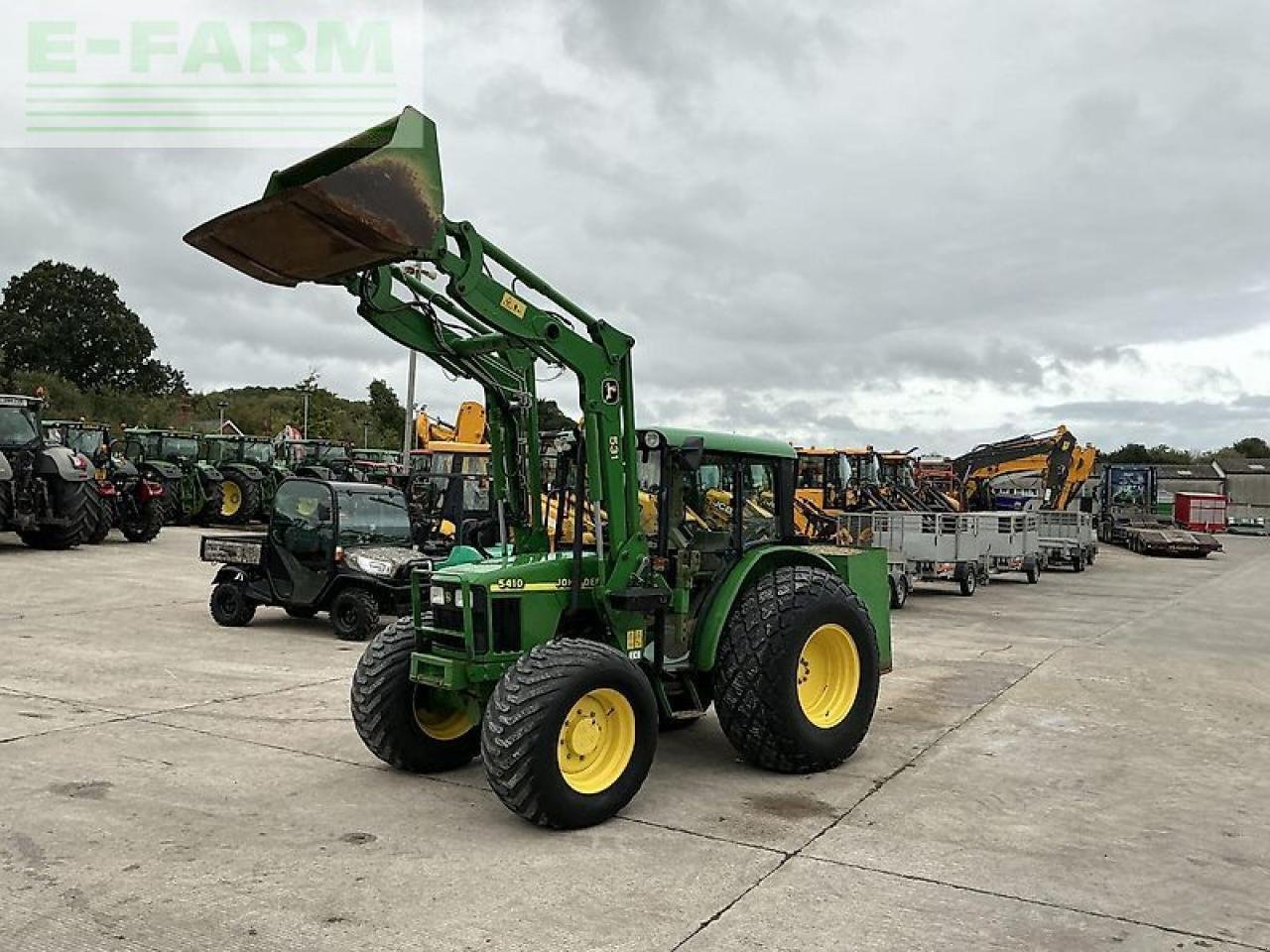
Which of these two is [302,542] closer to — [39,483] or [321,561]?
[321,561]

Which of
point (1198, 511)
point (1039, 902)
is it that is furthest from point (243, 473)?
point (1198, 511)

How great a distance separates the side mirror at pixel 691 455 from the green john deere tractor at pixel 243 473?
20958mm

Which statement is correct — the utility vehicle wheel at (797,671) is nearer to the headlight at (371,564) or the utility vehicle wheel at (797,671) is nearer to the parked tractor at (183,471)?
the headlight at (371,564)

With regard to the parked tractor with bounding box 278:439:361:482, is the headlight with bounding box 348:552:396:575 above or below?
below

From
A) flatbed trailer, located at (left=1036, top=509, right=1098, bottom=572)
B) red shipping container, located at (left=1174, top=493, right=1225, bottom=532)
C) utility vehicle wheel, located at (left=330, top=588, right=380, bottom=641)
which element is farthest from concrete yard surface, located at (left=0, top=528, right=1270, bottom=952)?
red shipping container, located at (left=1174, top=493, right=1225, bottom=532)

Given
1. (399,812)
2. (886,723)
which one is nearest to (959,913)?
(399,812)

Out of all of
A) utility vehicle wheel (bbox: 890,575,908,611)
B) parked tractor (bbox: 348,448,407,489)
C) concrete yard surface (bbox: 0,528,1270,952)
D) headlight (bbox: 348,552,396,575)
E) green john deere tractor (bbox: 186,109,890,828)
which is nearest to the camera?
concrete yard surface (bbox: 0,528,1270,952)

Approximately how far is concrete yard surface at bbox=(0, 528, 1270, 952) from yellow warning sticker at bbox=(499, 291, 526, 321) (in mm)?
2508

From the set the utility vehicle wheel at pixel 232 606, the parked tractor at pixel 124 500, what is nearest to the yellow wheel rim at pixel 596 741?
the utility vehicle wheel at pixel 232 606

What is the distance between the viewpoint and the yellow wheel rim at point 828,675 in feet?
21.2

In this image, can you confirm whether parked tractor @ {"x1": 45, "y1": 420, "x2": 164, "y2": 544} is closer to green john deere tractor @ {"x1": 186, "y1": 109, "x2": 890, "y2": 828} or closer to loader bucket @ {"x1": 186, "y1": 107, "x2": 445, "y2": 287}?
green john deere tractor @ {"x1": 186, "y1": 109, "x2": 890, "y2": 828}

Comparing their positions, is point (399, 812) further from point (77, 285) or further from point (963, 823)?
point (77, 285)

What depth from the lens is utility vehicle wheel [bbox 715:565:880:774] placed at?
19.6ft

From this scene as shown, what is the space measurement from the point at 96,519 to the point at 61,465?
4.36ft
